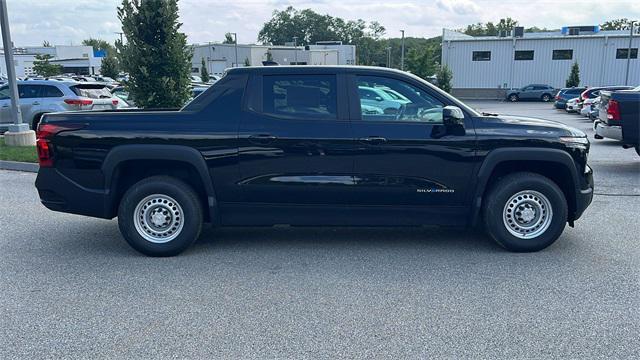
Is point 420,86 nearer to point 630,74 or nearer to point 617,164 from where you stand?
point 617,164

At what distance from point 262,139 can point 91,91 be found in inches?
469

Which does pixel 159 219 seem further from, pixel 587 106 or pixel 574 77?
pixel 574 77

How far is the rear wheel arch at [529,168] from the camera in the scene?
17.7 feet

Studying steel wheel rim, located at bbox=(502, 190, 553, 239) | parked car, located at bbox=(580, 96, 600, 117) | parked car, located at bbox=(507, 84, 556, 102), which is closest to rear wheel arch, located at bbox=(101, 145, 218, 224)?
steel wheel rim, located at bbox=(502, 190, 553, 239)

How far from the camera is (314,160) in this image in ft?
17.7

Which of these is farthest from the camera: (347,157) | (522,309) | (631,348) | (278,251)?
(278,251)

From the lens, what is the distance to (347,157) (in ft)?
17.6

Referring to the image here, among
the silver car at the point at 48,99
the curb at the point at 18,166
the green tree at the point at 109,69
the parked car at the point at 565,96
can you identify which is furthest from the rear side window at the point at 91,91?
the green tree at the point at 109,69

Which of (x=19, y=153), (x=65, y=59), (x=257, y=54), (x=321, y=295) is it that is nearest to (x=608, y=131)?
(x=321, y=295)

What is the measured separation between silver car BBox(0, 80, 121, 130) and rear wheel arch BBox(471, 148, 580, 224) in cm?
1149

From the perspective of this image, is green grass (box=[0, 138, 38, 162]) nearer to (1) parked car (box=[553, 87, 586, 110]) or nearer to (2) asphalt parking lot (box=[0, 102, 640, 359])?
(2) asphalt parking lot (box=[0, 102, 640, 359])

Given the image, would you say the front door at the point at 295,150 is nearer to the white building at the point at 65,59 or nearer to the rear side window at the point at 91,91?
the rear side window at the point at 91,91

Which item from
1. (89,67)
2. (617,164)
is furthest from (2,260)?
(89,67)

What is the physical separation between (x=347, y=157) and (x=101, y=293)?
2.52m
